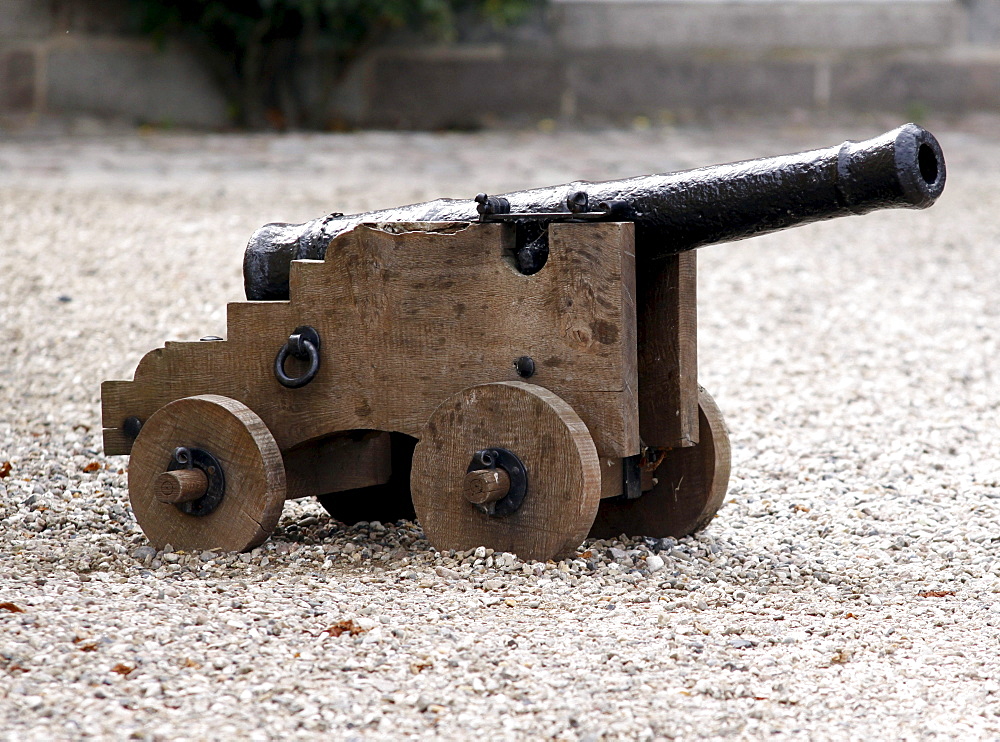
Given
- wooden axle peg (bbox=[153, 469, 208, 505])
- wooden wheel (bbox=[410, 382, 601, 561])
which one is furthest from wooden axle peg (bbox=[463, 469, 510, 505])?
wooden axle peg (bbox=[153, 469, 208, 505])

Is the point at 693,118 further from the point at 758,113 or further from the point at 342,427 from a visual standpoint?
the point at 342,427

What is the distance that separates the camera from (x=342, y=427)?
3.82 m

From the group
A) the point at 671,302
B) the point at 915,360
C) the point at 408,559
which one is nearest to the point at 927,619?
the point at 671,302

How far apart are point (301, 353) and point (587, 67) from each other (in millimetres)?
7837

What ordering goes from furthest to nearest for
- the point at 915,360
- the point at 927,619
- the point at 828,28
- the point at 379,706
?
1. the point at 828,28
2. the point at 915,360
3. the point at 927,619
4. the point at 379,706

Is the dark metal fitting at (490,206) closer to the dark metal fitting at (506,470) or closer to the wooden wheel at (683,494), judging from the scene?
the dark metal fitting at (506,470)

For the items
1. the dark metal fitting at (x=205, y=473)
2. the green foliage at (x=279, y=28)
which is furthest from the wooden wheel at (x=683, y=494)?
the green foliage at (x=279, y=28)

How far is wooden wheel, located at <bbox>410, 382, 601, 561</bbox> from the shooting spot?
3.44 metres

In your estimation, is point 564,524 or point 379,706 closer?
point 379,706

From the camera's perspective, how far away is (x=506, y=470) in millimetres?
3521

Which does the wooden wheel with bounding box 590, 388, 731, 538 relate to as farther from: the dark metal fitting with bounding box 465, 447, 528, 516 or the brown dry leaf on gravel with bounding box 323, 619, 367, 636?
the brown dry leaf on gravel with bounding box 323, 619, 367, 636

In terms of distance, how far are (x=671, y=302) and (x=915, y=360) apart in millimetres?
3462

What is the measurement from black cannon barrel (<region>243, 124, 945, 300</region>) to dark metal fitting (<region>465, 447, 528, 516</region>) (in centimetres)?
66

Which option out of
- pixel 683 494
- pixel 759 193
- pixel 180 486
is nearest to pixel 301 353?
pixel 180 486
